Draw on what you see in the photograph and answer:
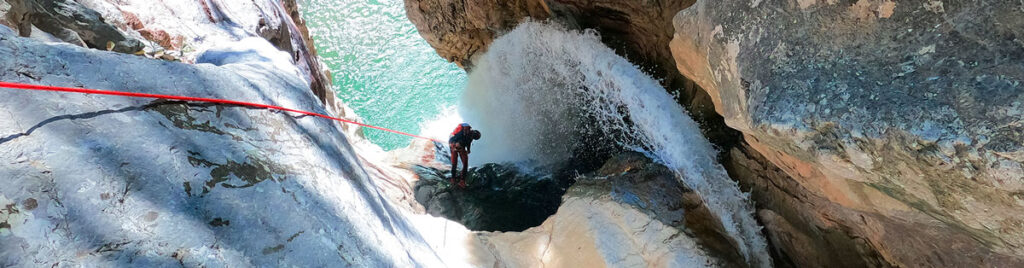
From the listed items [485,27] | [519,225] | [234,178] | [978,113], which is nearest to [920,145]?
[978,113]

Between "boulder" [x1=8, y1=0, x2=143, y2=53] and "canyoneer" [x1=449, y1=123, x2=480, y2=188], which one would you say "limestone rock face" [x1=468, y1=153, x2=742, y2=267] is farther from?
"boulder" [x1=8, y1=0, x2=143, y2=53]

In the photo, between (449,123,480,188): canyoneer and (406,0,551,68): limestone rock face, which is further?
(406,0,551,68): limestone rock face

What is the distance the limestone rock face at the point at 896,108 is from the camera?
4.99 ft

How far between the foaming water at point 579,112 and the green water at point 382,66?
1.04 meters

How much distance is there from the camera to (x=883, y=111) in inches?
66.7

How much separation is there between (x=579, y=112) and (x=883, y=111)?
365cm

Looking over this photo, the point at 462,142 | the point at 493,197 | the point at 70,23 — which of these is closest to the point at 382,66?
the point at 462,142

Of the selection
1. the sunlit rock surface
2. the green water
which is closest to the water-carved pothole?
the sunlit rock surface

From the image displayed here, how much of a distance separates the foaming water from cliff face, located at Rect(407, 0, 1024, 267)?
0.71 m

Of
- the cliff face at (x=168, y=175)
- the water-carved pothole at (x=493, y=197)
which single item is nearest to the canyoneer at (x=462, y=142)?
the water-carved pothole at (x=493, y=197)

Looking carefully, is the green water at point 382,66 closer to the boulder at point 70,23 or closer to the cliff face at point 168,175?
the boulder at point 70,23

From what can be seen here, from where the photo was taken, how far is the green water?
8172mm

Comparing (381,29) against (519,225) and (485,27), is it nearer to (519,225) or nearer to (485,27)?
(485,27)

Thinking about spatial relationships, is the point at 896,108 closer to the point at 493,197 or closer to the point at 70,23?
the point at 493,197
